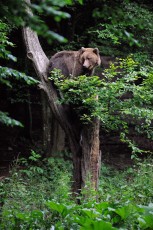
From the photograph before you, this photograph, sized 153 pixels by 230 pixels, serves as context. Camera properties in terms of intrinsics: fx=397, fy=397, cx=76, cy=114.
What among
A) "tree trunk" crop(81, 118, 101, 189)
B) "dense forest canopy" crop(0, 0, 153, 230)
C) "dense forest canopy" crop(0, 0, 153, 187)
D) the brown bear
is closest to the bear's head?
the brown bear

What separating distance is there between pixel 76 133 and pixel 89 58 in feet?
4.99

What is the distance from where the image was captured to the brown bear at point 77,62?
7876 millimetres

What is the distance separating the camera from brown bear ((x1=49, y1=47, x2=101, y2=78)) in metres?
7.88

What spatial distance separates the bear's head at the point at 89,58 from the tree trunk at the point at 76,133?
751 mm

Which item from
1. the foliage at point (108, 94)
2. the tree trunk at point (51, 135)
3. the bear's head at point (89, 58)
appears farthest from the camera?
the tree trunk at point (51, 135)

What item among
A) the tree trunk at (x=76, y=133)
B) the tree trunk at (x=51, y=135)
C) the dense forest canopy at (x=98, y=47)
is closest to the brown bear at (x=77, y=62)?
the tree trunk at (x=76, y=133)

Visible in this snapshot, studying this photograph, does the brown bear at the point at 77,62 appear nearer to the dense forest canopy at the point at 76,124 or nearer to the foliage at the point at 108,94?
the dense forest canopy at the point at 76,124

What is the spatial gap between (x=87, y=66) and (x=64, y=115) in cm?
106

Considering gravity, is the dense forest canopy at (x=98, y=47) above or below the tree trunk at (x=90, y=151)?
above

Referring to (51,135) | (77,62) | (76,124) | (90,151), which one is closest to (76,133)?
(76,124)

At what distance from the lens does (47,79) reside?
773 cm

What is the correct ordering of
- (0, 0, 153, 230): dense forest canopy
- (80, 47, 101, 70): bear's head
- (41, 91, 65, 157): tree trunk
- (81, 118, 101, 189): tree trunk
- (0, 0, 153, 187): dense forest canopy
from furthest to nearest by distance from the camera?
(41, 91, 65, 157): tree trunk → (80, 47, 101, 70): bear's head → (81, 118, 101, 189): tree trunk → (0, 0, 153, 230): dense forest canopy → (0, 0, 153, 187): dense forest canopy

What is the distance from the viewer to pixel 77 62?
808 cm

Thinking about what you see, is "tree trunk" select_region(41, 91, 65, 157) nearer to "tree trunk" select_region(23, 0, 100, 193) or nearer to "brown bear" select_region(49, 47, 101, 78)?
"brown bear" select_region(49, 47, 101, 78)
